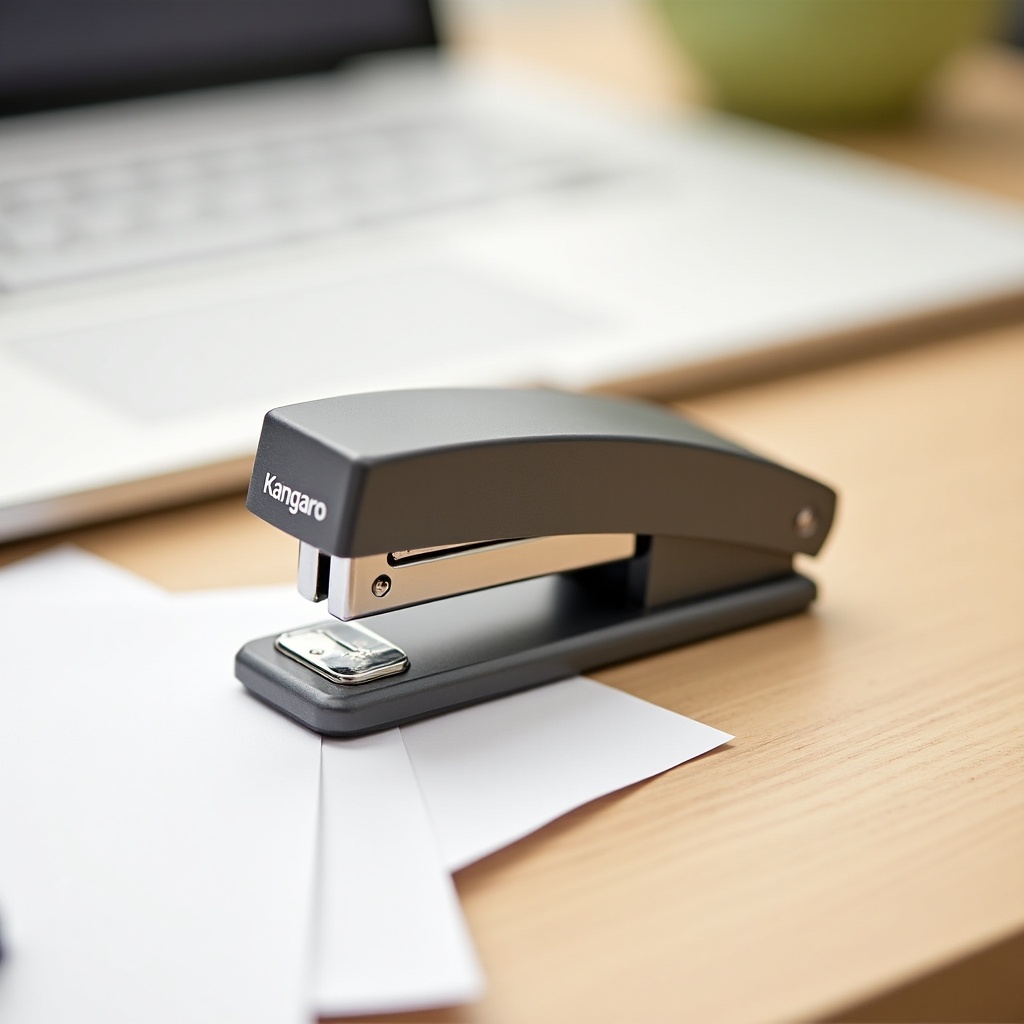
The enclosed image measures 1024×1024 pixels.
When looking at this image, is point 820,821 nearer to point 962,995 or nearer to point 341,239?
point 962,995

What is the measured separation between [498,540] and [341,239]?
40 centimetres

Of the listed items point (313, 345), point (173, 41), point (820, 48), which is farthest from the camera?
point (820, 48)

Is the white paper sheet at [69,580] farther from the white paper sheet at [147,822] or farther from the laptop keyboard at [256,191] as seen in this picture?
the laptop keyboard at [256,191]

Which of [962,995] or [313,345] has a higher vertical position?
[313,345]

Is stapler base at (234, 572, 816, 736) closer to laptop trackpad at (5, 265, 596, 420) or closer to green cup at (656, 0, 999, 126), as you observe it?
laptop trackpad at (5, 265, 596, 420)

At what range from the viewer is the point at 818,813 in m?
0.40

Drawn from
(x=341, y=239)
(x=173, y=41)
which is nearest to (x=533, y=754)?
(x=341, y=239)

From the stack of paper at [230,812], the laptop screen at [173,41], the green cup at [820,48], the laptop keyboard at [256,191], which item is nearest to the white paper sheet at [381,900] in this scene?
the stack of paper at [230,812]

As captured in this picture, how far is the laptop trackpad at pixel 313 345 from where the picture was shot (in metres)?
0.62

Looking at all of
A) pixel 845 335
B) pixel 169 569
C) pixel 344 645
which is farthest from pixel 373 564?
pixel 845 335

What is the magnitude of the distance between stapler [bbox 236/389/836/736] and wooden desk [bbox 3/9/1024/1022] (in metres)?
0.02

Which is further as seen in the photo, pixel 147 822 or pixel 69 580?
pixel 69 580

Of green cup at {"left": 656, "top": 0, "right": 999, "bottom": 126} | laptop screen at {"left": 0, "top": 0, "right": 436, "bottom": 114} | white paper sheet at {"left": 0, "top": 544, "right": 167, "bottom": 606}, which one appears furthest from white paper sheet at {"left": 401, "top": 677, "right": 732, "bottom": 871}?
green cup at {"left": 656, "top": 0, "right": 999, "bottom": 126}

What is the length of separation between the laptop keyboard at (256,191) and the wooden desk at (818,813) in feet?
0.78
